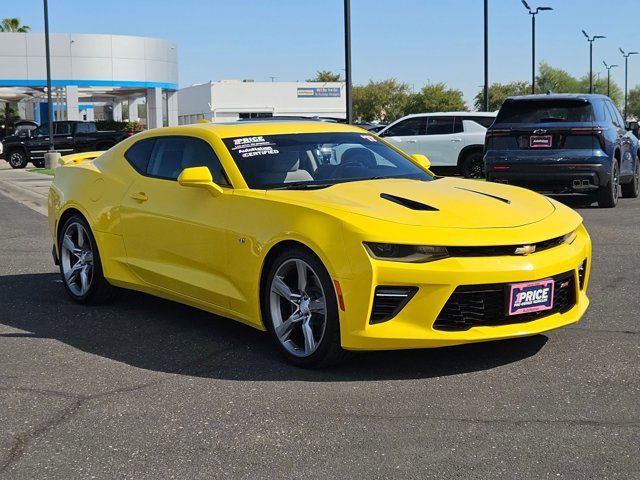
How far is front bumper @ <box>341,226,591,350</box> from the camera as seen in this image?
15.3ft

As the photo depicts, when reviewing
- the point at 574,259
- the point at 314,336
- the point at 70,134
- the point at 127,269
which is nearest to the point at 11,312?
the point at 127,269

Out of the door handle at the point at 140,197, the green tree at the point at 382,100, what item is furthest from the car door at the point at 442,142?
the green tree at the point at 382,100

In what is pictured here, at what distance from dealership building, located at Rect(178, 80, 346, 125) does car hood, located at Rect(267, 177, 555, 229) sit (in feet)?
272

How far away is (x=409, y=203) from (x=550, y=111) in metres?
9.09

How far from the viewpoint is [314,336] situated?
16.7ft

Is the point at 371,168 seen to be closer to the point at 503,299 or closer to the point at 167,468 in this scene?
the point at 503,299

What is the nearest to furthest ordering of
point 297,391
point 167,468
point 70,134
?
point 167,468
point 297,391
point 70,134

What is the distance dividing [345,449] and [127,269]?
122 inches

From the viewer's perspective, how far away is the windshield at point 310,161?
228 inches

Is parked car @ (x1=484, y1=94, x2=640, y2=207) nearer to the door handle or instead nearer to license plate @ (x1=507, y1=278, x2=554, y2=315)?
the door handle

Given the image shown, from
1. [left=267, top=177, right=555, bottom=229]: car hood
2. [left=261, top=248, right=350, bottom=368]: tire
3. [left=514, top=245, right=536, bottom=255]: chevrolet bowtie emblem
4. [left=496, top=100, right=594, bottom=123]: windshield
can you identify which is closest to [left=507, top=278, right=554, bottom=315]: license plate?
[left=514, top=245, right=536, bottom=255]: chevrolet bowtie emblem

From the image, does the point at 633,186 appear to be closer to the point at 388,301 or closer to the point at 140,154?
the point at 140,154

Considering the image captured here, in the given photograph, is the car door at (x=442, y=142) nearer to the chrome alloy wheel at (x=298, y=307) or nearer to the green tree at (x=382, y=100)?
the chrome alloy wheel at (x=298, y=307)

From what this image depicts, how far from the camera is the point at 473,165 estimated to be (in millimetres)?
20297
